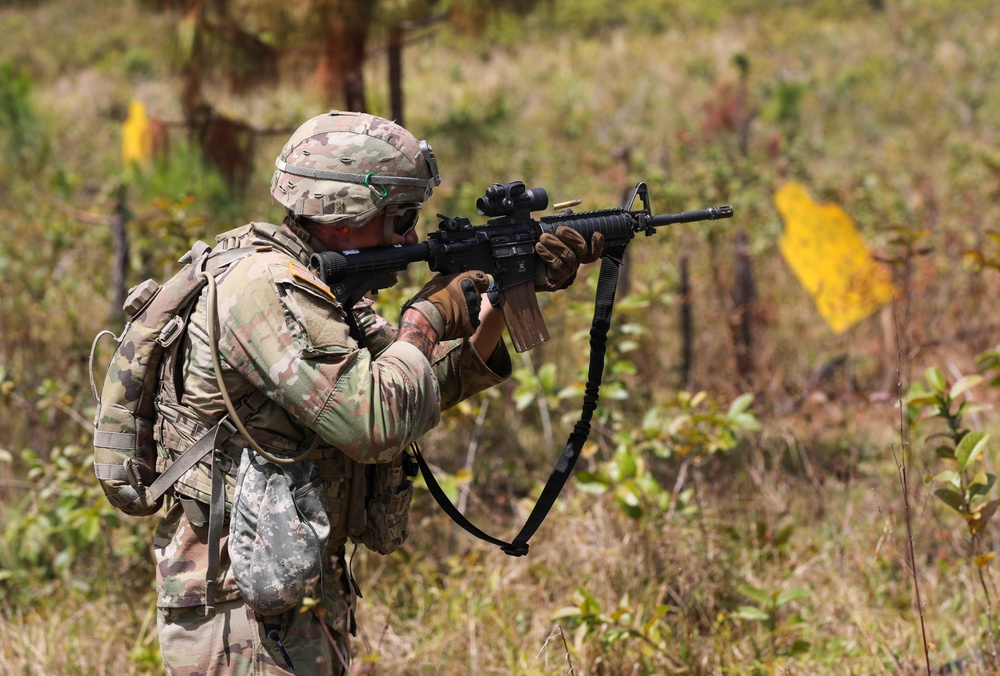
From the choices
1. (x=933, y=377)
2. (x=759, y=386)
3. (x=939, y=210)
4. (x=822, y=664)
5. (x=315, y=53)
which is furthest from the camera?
(x=939, y=210)

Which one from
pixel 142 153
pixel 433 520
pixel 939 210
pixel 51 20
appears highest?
pixel 51 20

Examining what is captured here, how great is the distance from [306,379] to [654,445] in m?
1.74

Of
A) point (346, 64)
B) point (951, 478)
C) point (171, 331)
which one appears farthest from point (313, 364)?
point (346, 64)

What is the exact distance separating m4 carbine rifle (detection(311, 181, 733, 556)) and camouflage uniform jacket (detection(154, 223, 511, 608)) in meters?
0.13

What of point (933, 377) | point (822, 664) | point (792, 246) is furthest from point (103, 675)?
point (792, 246)

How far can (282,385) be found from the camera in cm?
166

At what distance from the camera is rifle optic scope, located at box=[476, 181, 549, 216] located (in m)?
2.10

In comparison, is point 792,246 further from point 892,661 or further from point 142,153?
point 142,153

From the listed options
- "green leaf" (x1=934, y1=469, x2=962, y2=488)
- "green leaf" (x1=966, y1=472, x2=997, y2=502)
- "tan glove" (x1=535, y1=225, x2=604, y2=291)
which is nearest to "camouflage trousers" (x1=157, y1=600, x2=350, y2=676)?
"tan glove" (x1=535, y1=225, x2=604, y2=291)

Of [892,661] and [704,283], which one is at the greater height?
[704,283]

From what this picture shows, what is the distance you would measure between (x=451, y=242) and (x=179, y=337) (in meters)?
0.64

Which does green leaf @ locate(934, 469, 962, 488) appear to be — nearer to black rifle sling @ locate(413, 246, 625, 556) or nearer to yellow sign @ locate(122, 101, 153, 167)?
black rifle sling @ locate(413, 246, 625, 556)

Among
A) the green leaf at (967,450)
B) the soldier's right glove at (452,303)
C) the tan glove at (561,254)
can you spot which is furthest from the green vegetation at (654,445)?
the tan glove at (561,254)

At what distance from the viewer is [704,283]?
5.70 metres
